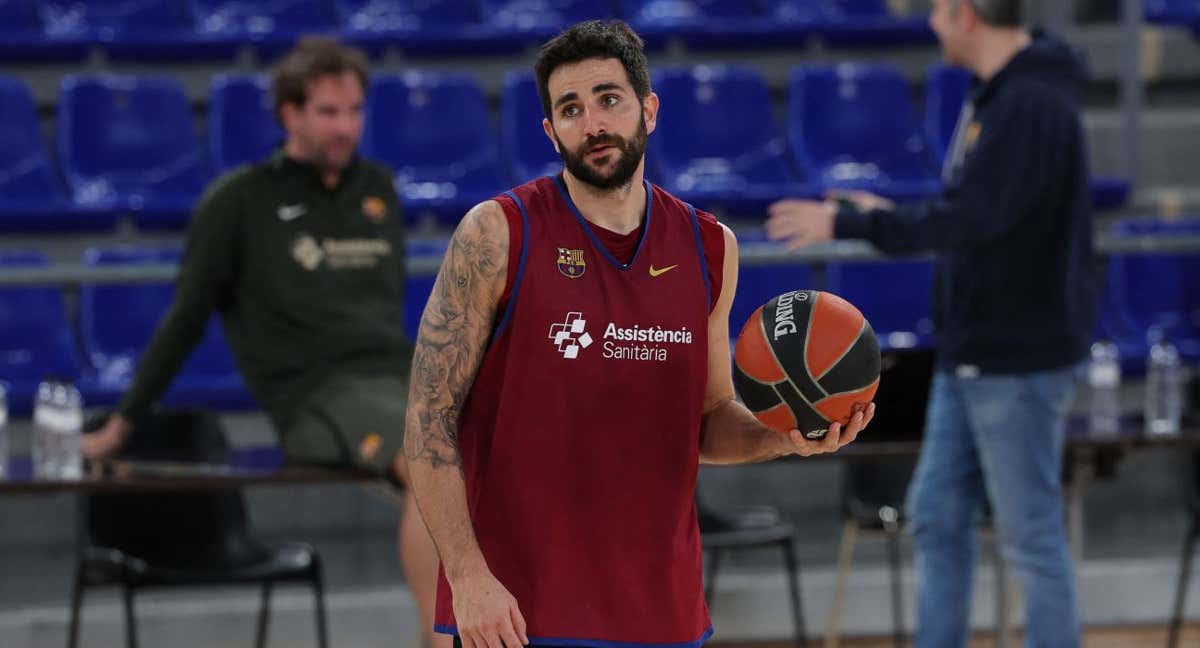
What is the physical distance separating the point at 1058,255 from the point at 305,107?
2.01 metres

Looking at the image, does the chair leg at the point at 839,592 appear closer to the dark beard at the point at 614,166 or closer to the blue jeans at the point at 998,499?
the blue jeans at the point at 998,499

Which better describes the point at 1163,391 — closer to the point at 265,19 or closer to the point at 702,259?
the point at 702,259

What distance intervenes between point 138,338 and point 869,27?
11.8ft

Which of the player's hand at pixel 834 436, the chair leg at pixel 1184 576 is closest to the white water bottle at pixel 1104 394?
the chair leg at pixel 1184 576

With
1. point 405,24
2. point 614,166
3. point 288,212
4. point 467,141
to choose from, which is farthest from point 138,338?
point 614,166

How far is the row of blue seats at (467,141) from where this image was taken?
6.53 m

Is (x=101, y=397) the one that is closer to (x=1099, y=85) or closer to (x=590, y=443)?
(x=590, y=443)

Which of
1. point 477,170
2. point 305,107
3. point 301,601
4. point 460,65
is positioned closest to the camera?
point 305,107

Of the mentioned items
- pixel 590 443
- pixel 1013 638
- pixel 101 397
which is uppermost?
pixel 590 443

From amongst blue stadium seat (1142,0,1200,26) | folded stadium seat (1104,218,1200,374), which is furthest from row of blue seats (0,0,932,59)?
folded stadium seat (1104,218,1200,374)

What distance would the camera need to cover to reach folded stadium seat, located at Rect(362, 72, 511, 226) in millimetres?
6812

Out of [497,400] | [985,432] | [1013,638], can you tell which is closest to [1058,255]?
[985,432]

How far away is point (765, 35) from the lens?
755cm

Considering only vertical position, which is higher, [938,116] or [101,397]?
[938,116]
